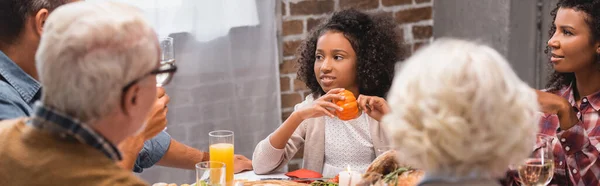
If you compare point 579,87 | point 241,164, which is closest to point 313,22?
point 241,164

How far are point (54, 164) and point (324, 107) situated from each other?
125cm

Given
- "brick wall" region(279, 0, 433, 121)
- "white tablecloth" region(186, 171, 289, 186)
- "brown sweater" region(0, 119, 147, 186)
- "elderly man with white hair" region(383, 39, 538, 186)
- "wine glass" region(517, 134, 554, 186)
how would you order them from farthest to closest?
"brick wall" region(279, 0, 433, 121) < "white tablecloth" region(186, 171, 289, 186) < "wine glass" region(517, 134, 554, 186) < "brown sweater" region(0, 119, 147, 186) < "elderly man with white hair" region(383, 39, 538, 186)

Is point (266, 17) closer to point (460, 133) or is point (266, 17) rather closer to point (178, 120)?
point (178, 120)

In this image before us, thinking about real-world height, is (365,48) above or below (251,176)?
above

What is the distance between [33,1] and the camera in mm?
1896

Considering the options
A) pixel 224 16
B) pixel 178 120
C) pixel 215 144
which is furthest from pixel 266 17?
pixel 215 144

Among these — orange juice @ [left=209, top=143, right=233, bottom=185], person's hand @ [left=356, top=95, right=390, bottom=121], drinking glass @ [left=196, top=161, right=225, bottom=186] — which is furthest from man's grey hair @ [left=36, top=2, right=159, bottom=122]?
person's hand @ [left=356, top=95, right=390, bottom=121]

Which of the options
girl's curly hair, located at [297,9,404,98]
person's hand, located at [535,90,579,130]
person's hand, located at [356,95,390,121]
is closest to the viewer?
person's hand, located at [535,90,579,130]

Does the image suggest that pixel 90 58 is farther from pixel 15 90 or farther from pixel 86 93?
pixel 15 90

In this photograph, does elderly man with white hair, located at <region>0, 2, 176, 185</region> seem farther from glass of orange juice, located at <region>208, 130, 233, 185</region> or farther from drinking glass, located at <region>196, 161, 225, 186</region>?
glass of orange juice, located at <region>208, 130, 233, 185</region>

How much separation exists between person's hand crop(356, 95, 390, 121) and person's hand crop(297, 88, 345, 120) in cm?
10

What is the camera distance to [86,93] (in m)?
1.17

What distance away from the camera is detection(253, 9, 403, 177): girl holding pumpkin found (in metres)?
2.41

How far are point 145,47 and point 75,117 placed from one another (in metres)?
0.17
